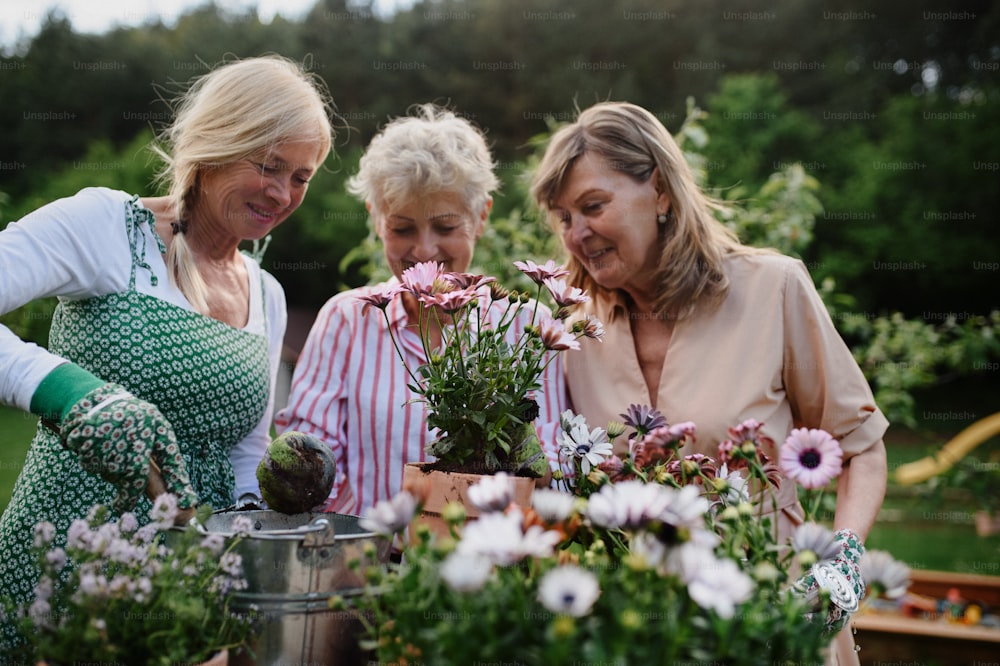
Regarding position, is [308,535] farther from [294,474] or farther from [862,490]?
[862,490]

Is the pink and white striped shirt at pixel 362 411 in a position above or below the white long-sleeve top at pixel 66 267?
below

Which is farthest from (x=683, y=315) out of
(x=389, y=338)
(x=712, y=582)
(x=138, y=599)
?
(x=138, y=599)

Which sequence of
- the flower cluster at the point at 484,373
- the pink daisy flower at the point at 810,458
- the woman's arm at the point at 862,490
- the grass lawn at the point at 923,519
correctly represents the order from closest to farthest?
the pink daisy flower at the point at 810,458
the flower cluster at the point at 484,373
the woman's arm at the point at 862,490
the grass lawn at the point at 923,519

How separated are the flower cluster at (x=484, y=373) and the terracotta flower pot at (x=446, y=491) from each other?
0.23ft

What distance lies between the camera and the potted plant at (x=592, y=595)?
932 mm

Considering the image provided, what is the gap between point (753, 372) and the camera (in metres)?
2.28

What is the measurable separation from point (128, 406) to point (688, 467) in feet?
2.99

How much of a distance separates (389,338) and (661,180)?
0.87 m

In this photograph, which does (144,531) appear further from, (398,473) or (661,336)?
(661,336)

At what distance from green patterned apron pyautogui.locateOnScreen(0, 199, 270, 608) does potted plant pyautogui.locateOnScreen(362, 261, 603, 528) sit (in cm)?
63

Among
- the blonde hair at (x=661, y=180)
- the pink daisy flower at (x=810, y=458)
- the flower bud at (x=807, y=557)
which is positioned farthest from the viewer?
the blonde hair at (x=661, y=180)

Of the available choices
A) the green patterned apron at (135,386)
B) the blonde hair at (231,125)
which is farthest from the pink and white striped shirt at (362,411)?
the blonde hair at (231,125)

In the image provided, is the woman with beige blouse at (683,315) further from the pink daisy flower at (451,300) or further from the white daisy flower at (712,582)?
the white daisy flower at (712,582)

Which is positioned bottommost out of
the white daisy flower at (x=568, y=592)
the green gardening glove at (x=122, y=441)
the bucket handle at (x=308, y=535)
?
the bucket handle at (x=308, y=535)
